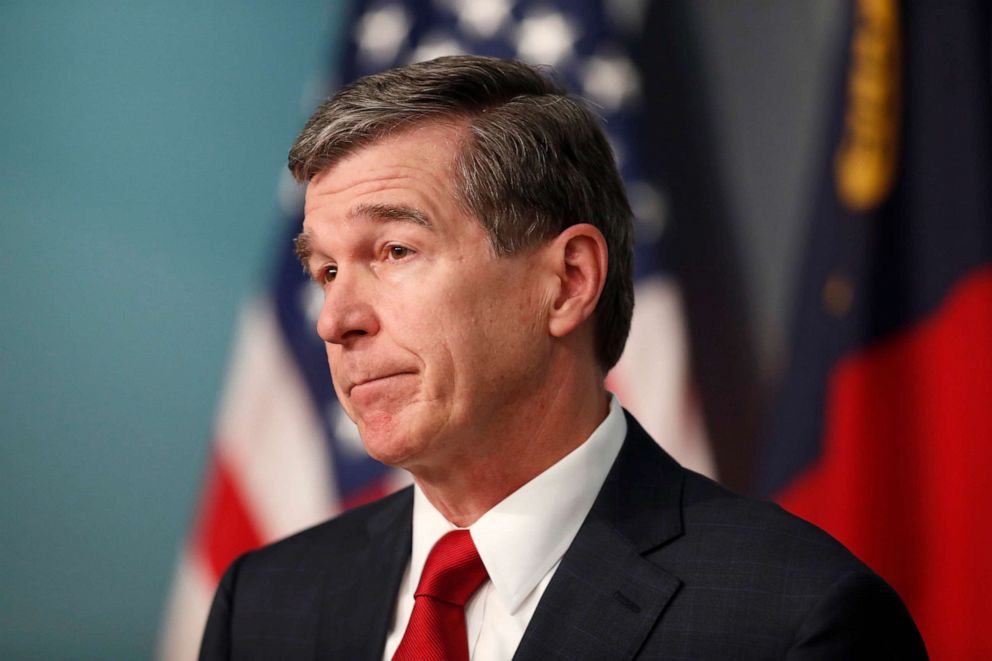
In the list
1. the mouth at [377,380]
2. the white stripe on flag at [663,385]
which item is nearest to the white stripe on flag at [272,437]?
the white stripe on flag at [663,385]

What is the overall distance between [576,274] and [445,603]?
560 mm

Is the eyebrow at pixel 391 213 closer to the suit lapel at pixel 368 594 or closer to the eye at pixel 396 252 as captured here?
the eye at pixel 396 252

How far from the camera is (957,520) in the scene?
2.64 meters

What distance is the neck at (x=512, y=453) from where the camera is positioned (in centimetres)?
175

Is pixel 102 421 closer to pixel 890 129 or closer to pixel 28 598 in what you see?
pixel 28 598

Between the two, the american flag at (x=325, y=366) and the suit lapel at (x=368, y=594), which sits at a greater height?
the american flag at (x=325, y=366)

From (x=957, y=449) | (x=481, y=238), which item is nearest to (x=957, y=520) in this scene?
(x=957, y=449)

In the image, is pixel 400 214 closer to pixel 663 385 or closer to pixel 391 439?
pixel 391 439

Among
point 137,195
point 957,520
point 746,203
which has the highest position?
point 137,195

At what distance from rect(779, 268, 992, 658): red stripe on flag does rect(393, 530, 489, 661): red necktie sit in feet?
4.47

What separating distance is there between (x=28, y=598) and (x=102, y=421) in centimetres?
50

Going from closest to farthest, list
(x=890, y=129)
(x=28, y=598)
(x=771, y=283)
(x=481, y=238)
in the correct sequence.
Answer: (x=481, y=238) < (x=890, y=129) < (x=28, y=598) < (x=771, y=283)

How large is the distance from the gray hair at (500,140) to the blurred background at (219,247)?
1192 millimetres

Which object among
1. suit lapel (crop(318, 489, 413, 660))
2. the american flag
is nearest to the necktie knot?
suit lapel (crop(318, 489, 413, 660))
